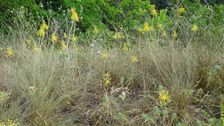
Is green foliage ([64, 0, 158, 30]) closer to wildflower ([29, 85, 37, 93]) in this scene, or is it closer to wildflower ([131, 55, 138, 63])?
→ wildflower ([131, 55, 138, 63])

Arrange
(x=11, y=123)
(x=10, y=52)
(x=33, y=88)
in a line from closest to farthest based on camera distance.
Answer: (x=11, y=123)
(x=33, y=88)
(x=10, y=52)

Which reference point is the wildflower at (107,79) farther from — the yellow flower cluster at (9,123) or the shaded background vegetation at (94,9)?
the shaded background vegetation at (94,9)

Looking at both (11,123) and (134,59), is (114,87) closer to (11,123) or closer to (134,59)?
(134,59)

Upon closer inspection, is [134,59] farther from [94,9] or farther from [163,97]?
[94,9]

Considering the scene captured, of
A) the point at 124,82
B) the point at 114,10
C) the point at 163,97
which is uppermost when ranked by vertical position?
the point at 163,97

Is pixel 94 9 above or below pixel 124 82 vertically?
A: below

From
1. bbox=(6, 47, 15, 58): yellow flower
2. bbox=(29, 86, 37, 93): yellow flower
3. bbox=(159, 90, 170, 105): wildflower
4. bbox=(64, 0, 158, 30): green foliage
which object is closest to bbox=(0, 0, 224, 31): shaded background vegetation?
bbox=(64, 0, 158, 30): green foliage

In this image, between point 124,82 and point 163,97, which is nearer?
point 163,97

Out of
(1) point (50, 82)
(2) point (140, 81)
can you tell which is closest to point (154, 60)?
(2) point (140, 81)

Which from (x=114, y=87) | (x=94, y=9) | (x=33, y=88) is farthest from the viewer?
(x=94, y=9)

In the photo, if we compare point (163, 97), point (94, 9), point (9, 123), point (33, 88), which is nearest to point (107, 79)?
point (33, 88)

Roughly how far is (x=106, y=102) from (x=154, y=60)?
2.35ft

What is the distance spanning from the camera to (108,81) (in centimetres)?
369

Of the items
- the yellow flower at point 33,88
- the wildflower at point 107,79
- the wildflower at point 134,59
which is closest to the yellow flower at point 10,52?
the yellow flower at point 33,88
